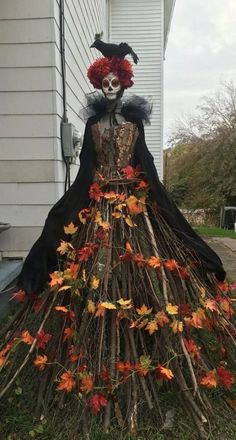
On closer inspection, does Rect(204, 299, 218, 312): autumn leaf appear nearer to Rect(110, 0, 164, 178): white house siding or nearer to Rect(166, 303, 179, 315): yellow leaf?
Rect(166, 303, 179, 315): yellow leaf

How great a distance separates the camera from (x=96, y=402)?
223 cm

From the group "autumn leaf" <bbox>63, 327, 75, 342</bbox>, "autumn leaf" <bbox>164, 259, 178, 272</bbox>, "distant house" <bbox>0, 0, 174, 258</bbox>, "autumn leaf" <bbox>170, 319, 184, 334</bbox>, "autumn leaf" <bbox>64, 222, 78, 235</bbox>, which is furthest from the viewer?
"distant house" <bbox>0, 0, 174, 258</bbox>

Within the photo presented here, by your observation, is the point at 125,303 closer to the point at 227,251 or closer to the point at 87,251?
the point at 87,251

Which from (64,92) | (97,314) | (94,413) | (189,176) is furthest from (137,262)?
(189,176)

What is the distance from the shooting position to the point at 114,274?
255 centimetres

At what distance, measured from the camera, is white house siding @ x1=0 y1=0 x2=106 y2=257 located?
409cm

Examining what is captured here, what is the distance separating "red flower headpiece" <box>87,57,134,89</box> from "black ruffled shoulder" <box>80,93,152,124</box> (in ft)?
0.34

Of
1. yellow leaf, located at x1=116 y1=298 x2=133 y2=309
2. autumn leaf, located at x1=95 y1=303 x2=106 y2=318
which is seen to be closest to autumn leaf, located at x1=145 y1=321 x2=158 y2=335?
yellow leaf, located at x1=116 y1=298 x2=133 y2=309

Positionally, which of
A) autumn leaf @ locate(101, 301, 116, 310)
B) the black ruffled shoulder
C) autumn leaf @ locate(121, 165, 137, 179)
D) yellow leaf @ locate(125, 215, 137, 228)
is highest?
the black ruffled shoulder

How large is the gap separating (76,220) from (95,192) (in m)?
0.20

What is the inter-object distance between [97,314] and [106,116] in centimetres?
121

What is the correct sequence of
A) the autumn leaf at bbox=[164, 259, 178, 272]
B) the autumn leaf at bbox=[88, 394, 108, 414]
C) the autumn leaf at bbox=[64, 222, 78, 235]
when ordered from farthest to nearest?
the autumn leaf at bbox=[64, 222, 78, 235] → the autumn leaf at bbox=[164, 259, 178, 272] → the autumn leaf at bbox=[88, 394, 108, 414]

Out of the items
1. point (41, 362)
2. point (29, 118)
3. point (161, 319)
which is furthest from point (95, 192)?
point (29, 118)

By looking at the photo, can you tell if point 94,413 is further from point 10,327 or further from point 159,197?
point 159,197
